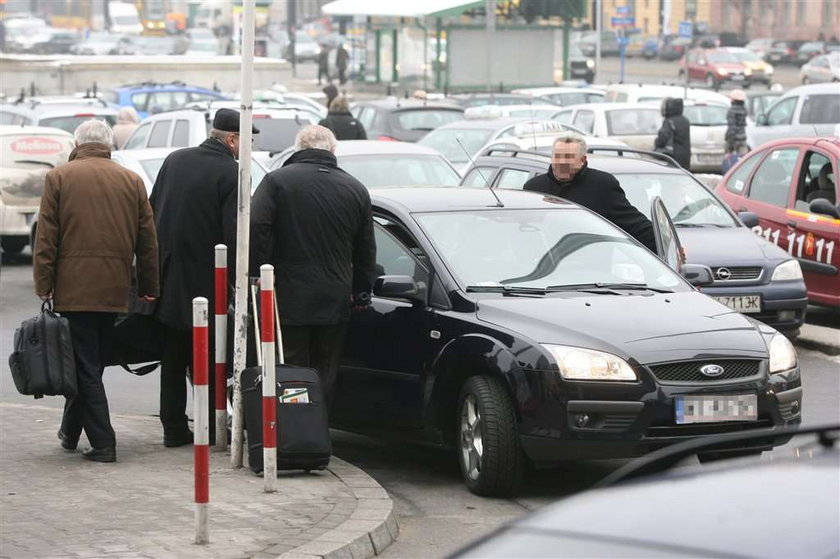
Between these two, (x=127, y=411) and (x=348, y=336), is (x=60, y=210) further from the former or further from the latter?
(x=127, y=411)

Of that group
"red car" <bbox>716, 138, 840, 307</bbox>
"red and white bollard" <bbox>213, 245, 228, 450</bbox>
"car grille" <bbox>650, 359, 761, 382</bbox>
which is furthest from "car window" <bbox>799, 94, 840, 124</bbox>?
"red and white bollard" <bbox>213, 245, 228, 450</bbox>

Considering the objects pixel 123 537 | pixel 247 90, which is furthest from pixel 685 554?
pixel 247 90

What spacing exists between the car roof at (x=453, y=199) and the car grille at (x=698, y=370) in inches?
71.1

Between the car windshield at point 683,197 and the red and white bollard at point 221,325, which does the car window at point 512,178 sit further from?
the red and white bollard at point 221,325

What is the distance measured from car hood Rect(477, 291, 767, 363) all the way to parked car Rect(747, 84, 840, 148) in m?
18.0

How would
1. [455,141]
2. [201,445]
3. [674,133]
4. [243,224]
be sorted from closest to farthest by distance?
[201,445] → [243,224] → [674,133] → [455,141]

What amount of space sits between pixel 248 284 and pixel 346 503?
130cm

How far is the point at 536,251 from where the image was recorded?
8852 mm

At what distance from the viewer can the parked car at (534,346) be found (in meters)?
7.61

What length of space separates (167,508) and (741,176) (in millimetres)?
9167

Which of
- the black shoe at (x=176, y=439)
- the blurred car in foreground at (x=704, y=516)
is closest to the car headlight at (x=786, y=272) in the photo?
the black shoe at (x=176, y=439)

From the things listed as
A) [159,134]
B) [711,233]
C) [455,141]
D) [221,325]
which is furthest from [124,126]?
[221,325]

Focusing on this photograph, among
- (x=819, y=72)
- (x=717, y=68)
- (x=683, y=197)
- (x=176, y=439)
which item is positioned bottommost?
(x=717, y=68)

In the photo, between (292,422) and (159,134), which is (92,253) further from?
(159,134)
